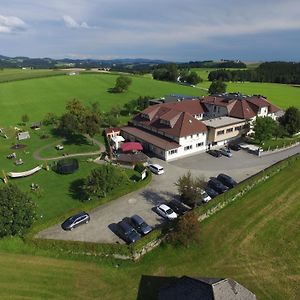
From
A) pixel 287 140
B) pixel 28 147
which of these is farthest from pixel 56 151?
pixel 287 140

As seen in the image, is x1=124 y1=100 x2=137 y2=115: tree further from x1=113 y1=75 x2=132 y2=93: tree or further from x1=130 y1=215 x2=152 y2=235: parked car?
x1=130 y1=215 x2=152 y2=235: parked car

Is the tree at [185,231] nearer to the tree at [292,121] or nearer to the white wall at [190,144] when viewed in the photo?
the white wall at [190,144]

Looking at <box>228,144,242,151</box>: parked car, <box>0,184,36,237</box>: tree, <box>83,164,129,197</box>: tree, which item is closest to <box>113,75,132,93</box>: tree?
<box>228,144,242,151</box>: parked car

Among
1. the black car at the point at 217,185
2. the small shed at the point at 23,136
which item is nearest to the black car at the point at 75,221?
the black car at the point at 217,185

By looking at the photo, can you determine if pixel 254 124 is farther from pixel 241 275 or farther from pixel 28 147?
pixel 28 147

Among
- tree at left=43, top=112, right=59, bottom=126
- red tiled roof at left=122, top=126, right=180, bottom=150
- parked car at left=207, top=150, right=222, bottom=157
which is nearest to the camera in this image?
red tiled roof at left=122, top=126, right=180, bottom=150

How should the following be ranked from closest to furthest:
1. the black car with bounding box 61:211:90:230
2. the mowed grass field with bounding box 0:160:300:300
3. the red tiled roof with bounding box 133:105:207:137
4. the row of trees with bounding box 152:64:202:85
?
the mowed grass field with bounding box 0:160:300:300
the black car with bounding box 61:211:90:230
the red tiled roof with bounding box 133:105:207:137
the row of trees with bounding box 152:64:202:85

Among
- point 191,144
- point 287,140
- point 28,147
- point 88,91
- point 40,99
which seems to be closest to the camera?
point 191,144
